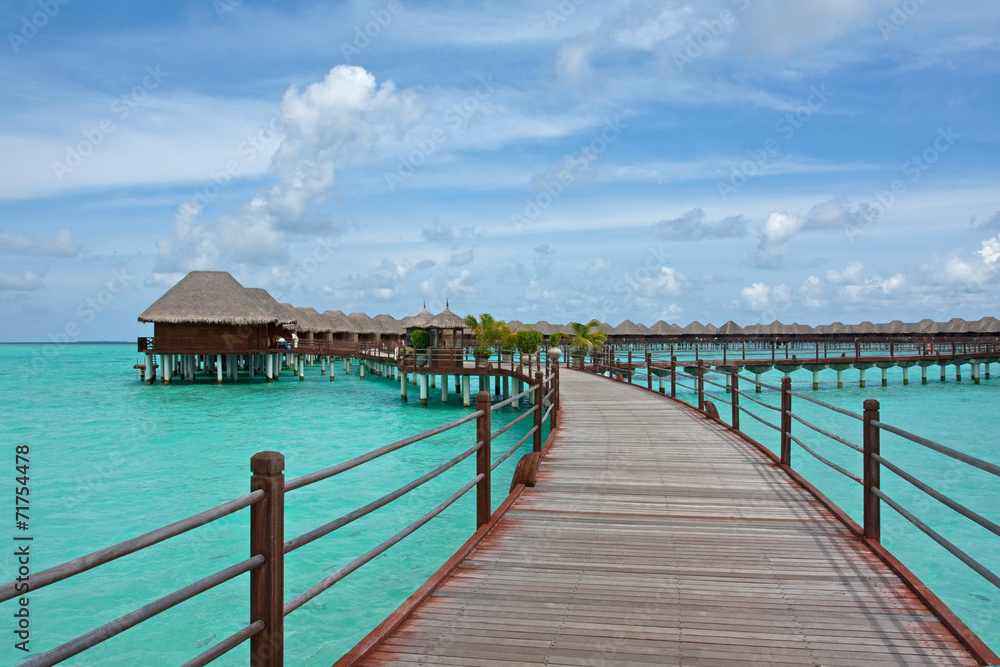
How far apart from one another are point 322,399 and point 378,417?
7820 mm

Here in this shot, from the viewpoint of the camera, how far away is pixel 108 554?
6.07 ft

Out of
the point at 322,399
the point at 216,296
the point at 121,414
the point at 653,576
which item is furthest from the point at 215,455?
the point at 216,296

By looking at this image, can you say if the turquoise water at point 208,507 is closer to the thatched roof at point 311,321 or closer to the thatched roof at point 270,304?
the thatched roof at point 270,304

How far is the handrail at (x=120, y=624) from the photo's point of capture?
1665mm

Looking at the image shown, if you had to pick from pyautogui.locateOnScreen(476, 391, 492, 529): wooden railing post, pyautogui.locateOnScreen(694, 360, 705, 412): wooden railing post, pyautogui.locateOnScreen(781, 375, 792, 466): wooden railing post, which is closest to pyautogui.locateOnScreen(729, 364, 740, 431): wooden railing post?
pyautogui.locateOnScreen(694, 360, 705, 412): wooden railing post

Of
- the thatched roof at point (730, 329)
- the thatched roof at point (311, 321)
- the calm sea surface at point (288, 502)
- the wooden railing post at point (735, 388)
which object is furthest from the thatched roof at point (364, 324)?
the wooden railing post at point (735, 388)

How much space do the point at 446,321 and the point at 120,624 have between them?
96.6 feet

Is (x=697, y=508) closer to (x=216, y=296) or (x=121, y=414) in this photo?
(x=121, y=414)

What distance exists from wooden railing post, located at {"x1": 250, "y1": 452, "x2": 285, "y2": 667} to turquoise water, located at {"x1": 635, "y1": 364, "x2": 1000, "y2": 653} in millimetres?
7723

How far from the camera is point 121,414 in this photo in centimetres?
2714

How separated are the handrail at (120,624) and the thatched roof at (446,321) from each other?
94.2ft

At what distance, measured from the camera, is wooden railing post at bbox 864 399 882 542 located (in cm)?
438

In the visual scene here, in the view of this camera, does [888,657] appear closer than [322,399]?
Yes

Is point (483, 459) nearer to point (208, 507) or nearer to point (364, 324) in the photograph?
point (208, 507)
